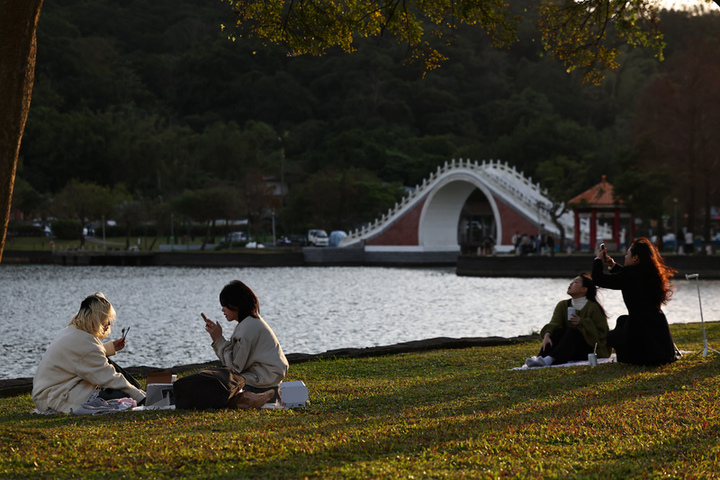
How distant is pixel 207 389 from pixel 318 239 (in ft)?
176

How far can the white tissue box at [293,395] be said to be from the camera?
664 cm

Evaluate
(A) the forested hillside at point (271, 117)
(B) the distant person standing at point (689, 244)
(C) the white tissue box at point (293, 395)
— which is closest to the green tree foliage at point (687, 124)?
(B) the distant person standing at point (689, 244)

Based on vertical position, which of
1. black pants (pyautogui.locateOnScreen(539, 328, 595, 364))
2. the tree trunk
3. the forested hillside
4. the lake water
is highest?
the forested hillside

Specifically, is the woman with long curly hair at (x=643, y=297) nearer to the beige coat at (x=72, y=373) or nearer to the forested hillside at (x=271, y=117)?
the beige coat at (x=72, y=373)

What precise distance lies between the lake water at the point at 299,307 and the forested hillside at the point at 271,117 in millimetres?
21863

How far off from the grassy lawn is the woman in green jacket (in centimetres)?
86

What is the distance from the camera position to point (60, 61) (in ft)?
304

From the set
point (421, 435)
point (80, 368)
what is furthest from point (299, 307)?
point (421, 435)

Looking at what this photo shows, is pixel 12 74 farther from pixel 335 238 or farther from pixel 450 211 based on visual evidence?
pixel 450 211

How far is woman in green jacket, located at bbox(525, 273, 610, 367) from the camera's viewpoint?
28.5ft

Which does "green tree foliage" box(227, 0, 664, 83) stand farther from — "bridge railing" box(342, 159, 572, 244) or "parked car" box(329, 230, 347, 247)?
"parked car" box(329, 230, 347, 247)

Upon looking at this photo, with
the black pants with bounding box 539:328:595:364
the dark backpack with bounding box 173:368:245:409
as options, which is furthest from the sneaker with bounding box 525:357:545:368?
the dark backpack with bounding box 173:368:245:409

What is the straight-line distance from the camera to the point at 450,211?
58906 mm

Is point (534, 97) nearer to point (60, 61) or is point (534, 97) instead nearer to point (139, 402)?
→ point (60, 61)
